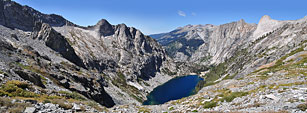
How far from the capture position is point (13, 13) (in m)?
143

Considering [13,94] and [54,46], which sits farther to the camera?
[54,46]

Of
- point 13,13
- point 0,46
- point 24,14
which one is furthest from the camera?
point 24,14

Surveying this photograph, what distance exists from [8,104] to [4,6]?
17373cm

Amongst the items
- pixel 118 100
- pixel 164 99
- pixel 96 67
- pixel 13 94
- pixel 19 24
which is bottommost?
pixel 164 99

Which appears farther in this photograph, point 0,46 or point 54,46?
point 54,46

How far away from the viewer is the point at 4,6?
5374 inches

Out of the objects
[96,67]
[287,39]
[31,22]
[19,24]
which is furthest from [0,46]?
[287,39]

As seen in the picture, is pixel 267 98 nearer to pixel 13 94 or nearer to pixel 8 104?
pixel 8 104

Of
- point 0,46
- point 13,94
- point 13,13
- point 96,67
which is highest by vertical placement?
point 13,13

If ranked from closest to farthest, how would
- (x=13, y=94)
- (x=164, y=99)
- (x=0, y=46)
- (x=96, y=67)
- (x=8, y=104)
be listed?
1. (x=8, y=104)
2. (x=13, y=94)
3. (x=0, y=46)
4. (x=164, y=99)
5. (x=96, y=67)

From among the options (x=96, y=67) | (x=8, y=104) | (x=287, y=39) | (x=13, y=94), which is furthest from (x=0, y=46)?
(x=287, y=39)

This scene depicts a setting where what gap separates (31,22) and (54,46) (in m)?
47.1

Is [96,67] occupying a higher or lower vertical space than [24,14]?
lower

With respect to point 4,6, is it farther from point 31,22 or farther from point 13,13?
point 31,22
